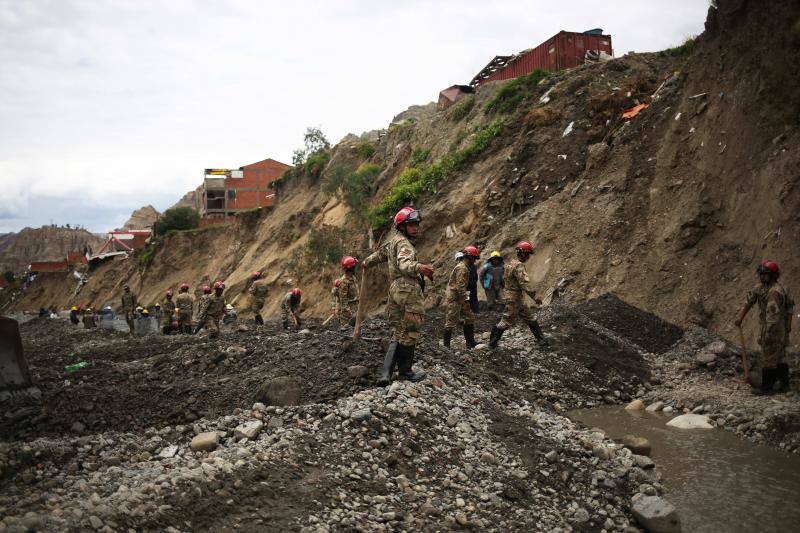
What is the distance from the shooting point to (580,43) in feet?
83.6

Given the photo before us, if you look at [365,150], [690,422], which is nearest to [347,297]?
[690,422]

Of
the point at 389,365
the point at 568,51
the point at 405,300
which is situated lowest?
the point at 389,365

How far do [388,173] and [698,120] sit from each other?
15.8 meters

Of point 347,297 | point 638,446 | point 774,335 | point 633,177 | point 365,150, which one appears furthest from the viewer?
point 365,150

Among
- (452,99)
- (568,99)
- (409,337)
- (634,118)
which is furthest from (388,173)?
(409,337)

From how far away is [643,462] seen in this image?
20.2 feet

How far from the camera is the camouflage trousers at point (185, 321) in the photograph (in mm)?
19734

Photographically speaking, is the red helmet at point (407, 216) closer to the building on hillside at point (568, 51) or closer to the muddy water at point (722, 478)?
the muddy water at point (722, 478)

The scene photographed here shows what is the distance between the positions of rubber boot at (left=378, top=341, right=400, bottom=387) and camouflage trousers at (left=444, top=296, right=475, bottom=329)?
3980 millimetres

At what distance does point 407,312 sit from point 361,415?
4.74ft

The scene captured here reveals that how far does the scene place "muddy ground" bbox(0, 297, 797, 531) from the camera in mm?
4406

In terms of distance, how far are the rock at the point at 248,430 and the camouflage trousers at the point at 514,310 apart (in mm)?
5450

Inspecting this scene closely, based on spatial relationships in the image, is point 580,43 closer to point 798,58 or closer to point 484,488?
point 798,58

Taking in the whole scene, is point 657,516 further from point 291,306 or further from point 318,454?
point 291,306
